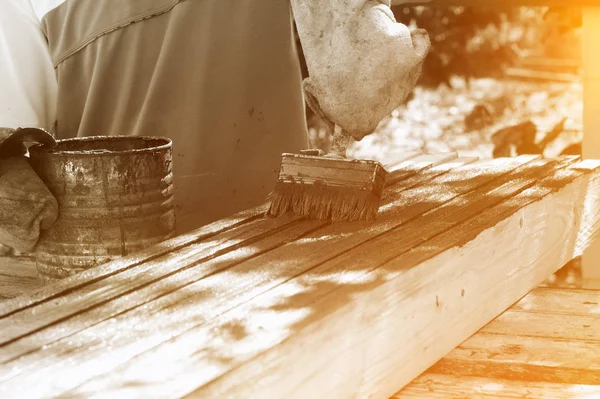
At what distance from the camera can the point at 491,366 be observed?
198cm

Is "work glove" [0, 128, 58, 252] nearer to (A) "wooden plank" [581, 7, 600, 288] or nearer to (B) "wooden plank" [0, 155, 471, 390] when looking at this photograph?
(B) "wooden plank" [0, 155, 471, 390]

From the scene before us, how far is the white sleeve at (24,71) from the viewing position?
11.3ft

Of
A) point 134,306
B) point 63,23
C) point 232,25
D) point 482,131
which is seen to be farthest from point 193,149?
point 482,131

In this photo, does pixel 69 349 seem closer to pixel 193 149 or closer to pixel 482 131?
pixel 193 149

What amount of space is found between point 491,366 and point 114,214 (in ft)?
4.10

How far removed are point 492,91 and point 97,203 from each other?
4631 millimetres

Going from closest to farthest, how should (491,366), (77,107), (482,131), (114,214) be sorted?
(491,366) → (114,214) → (77,107) → (482,131)

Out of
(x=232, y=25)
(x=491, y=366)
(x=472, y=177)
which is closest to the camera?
(x=491, y=366)

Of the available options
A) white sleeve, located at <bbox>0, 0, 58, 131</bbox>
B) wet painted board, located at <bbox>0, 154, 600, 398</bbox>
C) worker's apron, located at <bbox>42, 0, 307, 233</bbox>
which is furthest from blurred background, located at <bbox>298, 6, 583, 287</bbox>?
wet painted board, located at <bbox>0, 154, 600, 398</bbox>

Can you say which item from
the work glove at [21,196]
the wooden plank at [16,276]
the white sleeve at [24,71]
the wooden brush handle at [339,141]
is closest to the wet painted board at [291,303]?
the wooden brush handle at [339,141]

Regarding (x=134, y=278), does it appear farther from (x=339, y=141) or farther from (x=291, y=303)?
(x=339, y=141)

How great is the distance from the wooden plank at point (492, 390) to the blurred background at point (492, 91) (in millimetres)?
3507

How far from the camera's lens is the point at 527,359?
6.59 ft

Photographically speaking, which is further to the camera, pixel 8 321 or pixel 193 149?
pixel 193 149
